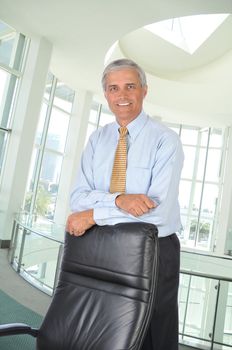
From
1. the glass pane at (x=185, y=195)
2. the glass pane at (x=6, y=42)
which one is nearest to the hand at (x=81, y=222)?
the glass pane at (x=6, y=42)

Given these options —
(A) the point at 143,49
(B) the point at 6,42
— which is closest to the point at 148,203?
(B) the point at 6,42

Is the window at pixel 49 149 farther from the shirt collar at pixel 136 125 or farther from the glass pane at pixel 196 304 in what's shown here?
the shirt collar at pixel 136 125

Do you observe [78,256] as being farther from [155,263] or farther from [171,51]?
[171,51]

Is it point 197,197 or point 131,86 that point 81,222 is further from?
point 197,197

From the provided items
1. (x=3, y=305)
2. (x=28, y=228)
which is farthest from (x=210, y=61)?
(x=3, y=305)

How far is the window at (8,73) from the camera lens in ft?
27.3

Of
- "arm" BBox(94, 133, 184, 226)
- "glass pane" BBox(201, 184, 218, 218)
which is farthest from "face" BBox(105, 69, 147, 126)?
"glass pane" BBox(201, 184, 218, 218)

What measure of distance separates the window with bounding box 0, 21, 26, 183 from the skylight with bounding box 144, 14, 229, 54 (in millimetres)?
3726

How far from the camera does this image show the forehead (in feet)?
5.50

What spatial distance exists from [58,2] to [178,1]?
7.40 ft

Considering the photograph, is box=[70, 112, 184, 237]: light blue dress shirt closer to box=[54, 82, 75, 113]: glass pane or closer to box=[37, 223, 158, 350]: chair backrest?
box=[37, 223, 158, 350]: chair backrest

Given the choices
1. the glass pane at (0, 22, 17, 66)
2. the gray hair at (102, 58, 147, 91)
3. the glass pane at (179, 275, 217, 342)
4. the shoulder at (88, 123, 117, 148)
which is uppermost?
the glass pane at (0, 22, 17, 66)

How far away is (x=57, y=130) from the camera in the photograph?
12.2 metres

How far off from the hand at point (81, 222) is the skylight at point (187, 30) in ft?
31.1
